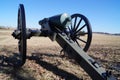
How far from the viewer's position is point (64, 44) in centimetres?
752

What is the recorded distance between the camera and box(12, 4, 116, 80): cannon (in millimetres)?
5739

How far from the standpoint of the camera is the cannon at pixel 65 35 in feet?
18.8

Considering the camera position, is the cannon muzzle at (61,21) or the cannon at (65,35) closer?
the cannon at (65,35)

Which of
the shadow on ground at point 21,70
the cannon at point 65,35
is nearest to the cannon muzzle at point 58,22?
the cannon at point 65,35

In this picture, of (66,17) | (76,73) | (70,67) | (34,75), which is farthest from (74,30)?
(34,75)

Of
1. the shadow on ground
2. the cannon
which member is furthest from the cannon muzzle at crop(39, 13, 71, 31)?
the shadow on ground

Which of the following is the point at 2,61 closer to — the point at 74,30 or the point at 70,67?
the point at 70,67

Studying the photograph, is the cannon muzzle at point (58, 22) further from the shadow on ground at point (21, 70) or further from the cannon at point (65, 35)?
the shadow on ground at point (21, 70)

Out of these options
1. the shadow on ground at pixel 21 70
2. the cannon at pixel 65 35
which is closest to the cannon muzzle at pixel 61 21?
the cannon at pixel 65 35

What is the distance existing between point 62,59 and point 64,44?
6.44 feet

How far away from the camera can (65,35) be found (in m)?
8.04

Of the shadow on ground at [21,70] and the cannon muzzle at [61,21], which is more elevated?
the cannon muzzle at [61,21]

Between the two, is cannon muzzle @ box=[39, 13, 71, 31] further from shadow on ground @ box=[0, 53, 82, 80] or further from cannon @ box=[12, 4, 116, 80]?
shadow on ground @ box=[0, 53, 82, 80]

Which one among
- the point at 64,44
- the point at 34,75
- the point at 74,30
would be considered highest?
the point at 74,30
